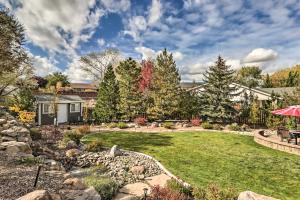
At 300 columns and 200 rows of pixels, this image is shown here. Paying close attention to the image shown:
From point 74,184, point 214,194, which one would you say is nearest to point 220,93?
point 214,194

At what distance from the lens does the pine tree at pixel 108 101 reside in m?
28.8

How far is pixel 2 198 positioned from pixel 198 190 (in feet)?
15.9

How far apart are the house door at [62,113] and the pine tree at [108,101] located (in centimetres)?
416

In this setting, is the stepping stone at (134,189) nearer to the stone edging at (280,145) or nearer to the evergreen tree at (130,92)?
the stone edging at (280,145)

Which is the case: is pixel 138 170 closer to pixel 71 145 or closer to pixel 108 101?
pixel 71 145

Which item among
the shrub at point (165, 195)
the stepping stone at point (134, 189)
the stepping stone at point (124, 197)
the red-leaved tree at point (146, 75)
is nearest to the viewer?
the shrub at point (165, 195)

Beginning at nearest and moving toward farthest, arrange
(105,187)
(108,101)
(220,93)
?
(105,187), (220,93), (108,101)

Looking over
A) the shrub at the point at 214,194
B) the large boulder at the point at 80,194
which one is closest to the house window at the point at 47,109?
the large boulder at the point at 80,194

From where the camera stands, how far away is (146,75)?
36562mm

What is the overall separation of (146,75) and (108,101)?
9.63 m

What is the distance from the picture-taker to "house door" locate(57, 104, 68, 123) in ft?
96.1

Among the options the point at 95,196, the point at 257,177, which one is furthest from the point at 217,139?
the point at 95,196

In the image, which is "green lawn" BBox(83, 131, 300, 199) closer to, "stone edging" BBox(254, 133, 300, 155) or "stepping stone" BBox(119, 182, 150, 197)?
"stone edging" BBox(254, 133, 300, 155)

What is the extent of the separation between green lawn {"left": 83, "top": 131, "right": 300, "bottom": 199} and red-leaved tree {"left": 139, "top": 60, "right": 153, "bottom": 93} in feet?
50.6
